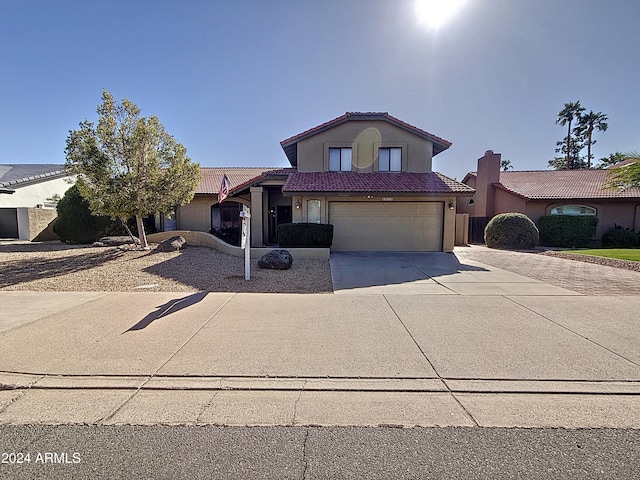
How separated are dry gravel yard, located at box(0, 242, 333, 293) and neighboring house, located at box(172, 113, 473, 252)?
3.76 metres

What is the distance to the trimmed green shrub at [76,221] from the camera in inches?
620

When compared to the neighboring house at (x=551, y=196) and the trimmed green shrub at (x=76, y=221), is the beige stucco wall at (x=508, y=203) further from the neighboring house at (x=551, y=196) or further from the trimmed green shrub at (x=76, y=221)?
the trimmed green shrub at (x=76, y=221)

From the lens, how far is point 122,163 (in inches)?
448

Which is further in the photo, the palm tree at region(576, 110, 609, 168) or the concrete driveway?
the palm tree at region(576, 110, 609, 168)

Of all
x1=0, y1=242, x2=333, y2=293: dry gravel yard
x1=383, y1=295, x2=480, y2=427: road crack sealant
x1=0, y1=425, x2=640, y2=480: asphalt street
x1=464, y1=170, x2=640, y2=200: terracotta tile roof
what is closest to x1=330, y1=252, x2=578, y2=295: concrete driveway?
x1=0, y1=242, x2=333, y2=293: dry gravel yard

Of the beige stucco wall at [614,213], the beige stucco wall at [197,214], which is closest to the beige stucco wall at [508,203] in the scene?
the beige stucco wall at [614,213]

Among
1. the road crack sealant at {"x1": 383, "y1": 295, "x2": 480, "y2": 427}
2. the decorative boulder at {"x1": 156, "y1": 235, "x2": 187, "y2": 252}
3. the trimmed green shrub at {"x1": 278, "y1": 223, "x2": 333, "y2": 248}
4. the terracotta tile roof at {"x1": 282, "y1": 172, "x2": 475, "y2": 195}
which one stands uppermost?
the terracotta tile roof at {"x1": 282, "y1": 172, "x2": 475, "y2": 195}

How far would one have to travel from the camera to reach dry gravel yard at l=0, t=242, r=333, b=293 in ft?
26.0

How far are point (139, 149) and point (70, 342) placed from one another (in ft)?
29.6

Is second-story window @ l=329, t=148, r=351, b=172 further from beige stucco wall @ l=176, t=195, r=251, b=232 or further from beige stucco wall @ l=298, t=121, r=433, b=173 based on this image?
beige stucco wall @ l=176, t=195, r=251, b=232

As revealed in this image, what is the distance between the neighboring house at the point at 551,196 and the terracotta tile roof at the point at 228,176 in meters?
16.2

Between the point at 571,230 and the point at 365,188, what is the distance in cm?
1483

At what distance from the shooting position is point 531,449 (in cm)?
244

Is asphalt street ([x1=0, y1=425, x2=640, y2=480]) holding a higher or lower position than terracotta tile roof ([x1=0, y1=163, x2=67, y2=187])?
lower
